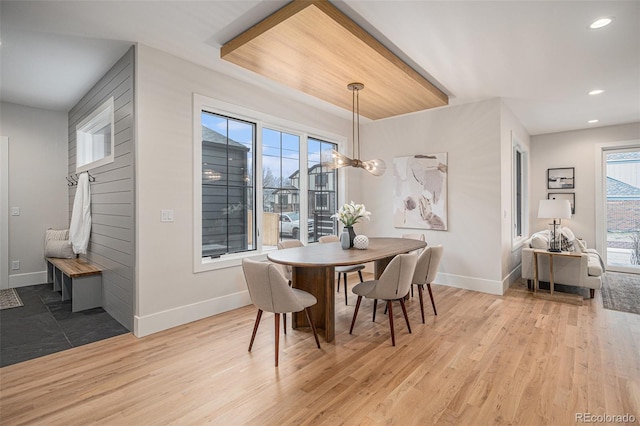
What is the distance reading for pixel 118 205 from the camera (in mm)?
3406

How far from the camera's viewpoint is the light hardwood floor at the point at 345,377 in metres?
1.93

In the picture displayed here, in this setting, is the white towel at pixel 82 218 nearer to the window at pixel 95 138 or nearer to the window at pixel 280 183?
the window at pixel 95 138

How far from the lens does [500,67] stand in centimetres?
350

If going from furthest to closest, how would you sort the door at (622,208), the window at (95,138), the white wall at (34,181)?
1. the door at (622,208)
2. the white wall at (34,181)
3. the window at (95,138)

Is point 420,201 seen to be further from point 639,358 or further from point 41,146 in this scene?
point 41,146

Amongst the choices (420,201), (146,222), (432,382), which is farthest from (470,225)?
(146,222)

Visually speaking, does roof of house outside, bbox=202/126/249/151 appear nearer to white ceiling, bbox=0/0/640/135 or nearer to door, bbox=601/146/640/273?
white ceiling, bbox=0/0/640/135

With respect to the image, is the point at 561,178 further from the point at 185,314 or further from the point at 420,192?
the point at 185,314

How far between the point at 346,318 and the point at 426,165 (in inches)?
115

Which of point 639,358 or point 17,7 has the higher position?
point 17,7

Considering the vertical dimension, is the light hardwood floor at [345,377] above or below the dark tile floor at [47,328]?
below

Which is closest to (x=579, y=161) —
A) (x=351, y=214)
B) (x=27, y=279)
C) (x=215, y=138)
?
(x=351, y=214)

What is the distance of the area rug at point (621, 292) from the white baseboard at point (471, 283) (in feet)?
3.85

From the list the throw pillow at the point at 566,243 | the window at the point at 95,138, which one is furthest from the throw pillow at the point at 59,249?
the throw pillow at the point at 566,243
